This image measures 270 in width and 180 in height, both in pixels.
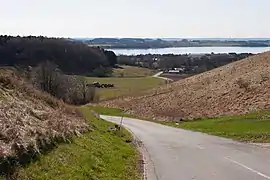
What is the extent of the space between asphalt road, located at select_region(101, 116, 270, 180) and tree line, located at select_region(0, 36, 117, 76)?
9975 cm

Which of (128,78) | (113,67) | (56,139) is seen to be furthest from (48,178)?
(113,67)

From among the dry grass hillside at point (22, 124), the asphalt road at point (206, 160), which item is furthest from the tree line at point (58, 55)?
the dry grass hillside at point (22, 124)

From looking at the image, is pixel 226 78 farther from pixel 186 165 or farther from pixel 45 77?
pixel 186 165

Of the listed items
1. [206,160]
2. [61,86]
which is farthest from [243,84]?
[206,160]

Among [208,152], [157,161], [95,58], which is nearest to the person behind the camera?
[157,161]

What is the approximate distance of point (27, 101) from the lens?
21.0 m

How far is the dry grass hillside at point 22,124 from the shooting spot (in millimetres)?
12258

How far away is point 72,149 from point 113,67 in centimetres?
13676

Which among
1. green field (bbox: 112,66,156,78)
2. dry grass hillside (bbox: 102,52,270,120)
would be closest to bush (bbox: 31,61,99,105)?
dry grass hillside (bbox: 102,52,270,120)

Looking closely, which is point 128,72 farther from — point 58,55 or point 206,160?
point 206,160

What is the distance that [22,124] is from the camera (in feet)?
48.8

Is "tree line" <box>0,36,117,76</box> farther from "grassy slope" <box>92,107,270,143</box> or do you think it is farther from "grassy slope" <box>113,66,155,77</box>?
"grassy slope" <box>92,107,270,143</box>

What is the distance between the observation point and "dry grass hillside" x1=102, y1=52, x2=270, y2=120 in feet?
183

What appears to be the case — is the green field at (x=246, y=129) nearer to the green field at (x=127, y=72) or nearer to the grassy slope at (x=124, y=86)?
the grassy slope at (x=124, y=86)
